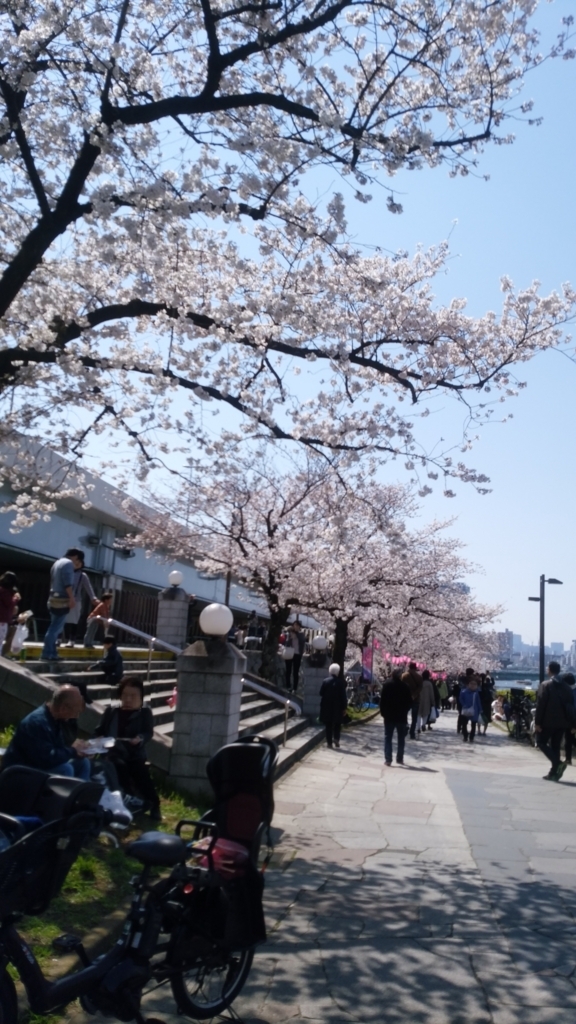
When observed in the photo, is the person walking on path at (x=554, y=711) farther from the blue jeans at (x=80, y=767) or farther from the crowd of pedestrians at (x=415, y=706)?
the blue jeans at (x=80, y=767)

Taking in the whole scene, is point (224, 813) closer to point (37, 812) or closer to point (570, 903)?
point (37, 812)

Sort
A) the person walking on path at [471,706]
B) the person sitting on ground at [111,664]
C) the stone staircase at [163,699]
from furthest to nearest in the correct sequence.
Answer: the person walking on path at [471,706]
the person sitting on ground at [111,664]
the stone staircase at [163,699]

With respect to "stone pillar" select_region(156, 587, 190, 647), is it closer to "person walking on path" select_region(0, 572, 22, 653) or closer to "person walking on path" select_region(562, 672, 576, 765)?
"person walking on path" select_region(562, 672, 576, 765)

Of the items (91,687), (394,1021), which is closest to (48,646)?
(91,687)

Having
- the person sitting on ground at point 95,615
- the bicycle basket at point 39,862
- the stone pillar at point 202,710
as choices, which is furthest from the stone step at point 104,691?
the bicycle basket at point 39,862

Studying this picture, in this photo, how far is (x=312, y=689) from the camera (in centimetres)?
2066

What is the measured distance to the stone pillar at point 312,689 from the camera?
67.1ft

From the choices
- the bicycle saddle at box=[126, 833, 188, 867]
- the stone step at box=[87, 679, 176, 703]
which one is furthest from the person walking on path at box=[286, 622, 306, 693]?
the bicycle saddle at box=[126, 833, 188, 867]

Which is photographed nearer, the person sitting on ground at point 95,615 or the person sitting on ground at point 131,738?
the person sitting on ground at point 131,738

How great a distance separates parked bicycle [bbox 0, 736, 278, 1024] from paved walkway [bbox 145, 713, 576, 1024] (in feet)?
1.51

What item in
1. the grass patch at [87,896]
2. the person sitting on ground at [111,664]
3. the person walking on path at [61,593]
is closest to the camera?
the grass patch at [87,896]

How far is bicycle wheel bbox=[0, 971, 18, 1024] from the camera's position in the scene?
3.58 meters

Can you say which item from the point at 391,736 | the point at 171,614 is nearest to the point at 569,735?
the point at 391,736

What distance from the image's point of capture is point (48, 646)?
12414 millimetres
